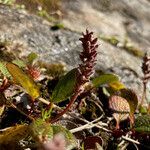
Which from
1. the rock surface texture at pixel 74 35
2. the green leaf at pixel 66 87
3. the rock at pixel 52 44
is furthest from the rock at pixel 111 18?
the green leaf at pixel 66 87

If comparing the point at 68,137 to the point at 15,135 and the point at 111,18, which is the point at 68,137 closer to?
the point at 15,135

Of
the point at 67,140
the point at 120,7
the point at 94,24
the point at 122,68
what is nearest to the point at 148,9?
the point at 120,7

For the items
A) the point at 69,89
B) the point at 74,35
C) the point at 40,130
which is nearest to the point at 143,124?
the point at 69,89

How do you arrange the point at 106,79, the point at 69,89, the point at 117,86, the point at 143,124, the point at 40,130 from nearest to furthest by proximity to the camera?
the point at 40,130 → the point at 69,89 → the point at 143,124 → the point at 106,79 → the point at 117,86

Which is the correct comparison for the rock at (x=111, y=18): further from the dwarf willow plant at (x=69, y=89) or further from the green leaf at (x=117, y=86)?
the dwarf willow plant at (x=69, y=89)

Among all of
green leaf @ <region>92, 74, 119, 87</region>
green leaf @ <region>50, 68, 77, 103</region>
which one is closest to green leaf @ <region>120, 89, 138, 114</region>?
green leaf @ <region>92, 74, 119, 87</region>

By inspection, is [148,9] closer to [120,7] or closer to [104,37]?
[120,7]

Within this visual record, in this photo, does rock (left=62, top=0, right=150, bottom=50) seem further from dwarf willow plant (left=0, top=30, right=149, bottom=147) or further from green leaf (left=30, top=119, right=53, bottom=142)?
green leaf (left=30, top=119, right=53, bottom=142)
